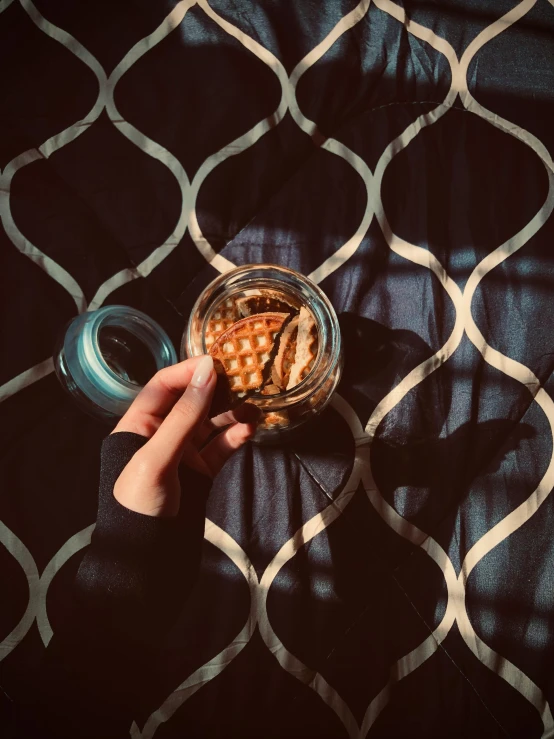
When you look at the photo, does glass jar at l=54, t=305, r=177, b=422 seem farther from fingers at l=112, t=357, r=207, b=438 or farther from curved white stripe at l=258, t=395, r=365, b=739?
curved white stripe at l=258, t=395, r=365, b=739

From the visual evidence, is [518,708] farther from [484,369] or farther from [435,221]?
[435,221]

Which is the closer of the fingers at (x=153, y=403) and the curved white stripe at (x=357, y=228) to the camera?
the fingers at (x=153, y=403)

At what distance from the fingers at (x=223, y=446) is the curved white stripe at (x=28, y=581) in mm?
198

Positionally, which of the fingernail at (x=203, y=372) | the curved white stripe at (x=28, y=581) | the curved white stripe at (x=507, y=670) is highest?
the fingernail at (x=203, y=372)

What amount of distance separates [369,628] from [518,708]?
6.3 inches

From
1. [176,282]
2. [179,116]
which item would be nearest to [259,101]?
[179,116]

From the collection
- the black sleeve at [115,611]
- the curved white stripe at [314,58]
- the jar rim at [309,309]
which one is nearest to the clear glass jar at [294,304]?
the jar rim at [309,309]

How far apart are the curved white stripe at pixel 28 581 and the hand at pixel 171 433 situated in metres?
0.15

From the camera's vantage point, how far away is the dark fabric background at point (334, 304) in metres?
0.59

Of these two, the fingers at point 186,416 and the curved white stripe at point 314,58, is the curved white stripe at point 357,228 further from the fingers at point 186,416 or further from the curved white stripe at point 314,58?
the fingers at point 186,416

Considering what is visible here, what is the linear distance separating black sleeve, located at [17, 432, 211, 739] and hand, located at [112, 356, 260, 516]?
1cm

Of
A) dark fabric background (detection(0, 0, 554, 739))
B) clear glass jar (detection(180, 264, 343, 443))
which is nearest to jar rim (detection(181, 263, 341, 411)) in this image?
clear glass jar (detection(180, 264, 343, 443))

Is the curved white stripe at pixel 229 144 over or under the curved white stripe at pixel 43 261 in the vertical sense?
over

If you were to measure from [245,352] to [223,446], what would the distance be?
12 centimetres
